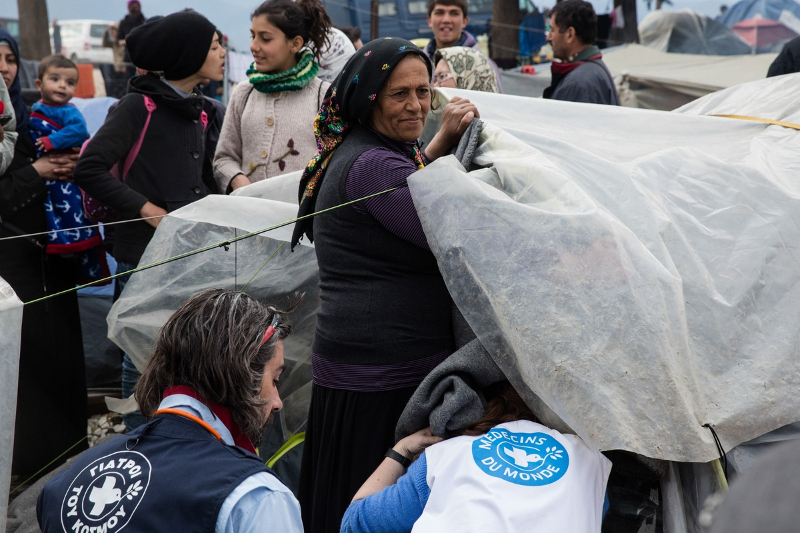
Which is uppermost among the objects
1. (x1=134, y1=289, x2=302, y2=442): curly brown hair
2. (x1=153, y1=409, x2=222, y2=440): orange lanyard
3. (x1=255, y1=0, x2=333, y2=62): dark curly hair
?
(x1=255, y1=0, x2=333, y2=62): dark curly hair

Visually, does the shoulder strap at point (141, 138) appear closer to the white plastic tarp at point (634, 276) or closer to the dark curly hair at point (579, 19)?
the white plastic tarp at point (634, 276)

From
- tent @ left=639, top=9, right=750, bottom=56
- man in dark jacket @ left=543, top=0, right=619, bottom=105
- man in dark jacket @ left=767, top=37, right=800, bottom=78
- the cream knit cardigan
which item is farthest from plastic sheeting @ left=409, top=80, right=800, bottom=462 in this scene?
tent @ left=639, top=9, right=750, bottom=56

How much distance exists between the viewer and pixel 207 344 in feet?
4.86

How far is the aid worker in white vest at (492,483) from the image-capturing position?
4.29ft

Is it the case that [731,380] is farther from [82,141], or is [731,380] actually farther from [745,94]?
[82,141]

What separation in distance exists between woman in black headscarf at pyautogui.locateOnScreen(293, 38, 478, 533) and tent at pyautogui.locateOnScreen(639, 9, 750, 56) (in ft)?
28.7

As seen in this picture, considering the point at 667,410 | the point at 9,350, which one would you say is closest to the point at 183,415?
the point at 9,350

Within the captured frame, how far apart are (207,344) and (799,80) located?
1.93 m

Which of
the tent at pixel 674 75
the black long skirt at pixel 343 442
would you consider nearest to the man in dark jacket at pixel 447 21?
the black long skirt at pixel 343 442

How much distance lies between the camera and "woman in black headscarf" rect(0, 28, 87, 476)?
2994mm

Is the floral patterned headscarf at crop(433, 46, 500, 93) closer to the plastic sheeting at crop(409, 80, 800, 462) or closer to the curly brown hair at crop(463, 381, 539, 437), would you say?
the plastic sheeting at crop(409, 80, 800, 462)

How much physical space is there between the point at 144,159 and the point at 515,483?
2.14m

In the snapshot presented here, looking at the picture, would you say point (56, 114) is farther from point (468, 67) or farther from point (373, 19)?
point (373, 19)

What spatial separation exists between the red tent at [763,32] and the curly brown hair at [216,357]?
9.70 meters
